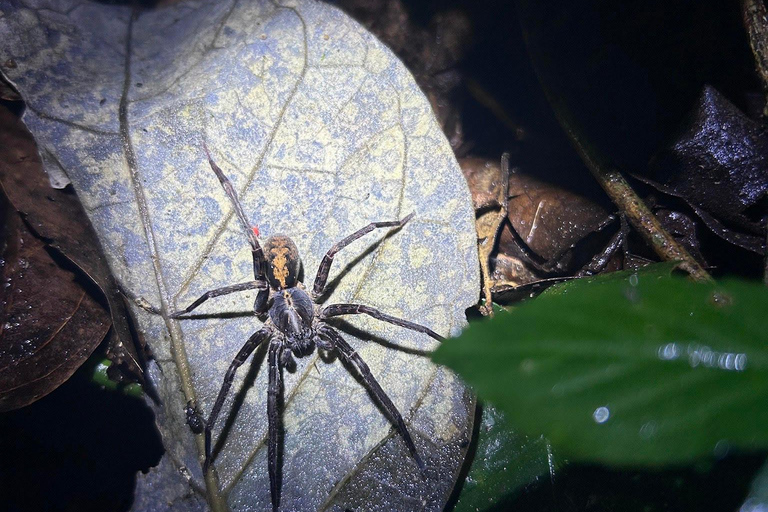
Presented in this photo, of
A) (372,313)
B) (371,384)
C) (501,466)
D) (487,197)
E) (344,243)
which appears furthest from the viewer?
(487,197)

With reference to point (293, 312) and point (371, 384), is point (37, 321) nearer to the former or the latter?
point (293, 312)

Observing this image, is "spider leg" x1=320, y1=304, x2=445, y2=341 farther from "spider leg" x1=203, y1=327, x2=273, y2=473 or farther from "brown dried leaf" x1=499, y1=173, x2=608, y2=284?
"brown dried leaf" x1=499, y1=173, x2=608, y2=284

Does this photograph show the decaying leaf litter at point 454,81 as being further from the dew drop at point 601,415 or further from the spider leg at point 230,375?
the dew drop at point 601,415

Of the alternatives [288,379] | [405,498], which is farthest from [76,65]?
[405,498]

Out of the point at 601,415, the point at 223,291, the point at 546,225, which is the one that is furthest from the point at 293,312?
the point at 601,415


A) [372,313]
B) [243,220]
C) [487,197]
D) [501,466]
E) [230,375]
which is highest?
[243,220]

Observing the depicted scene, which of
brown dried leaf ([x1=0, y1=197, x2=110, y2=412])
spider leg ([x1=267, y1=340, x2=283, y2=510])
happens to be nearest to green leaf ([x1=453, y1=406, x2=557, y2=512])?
spider leg ([x1=267, y1=340, x2=283, y2=510])
